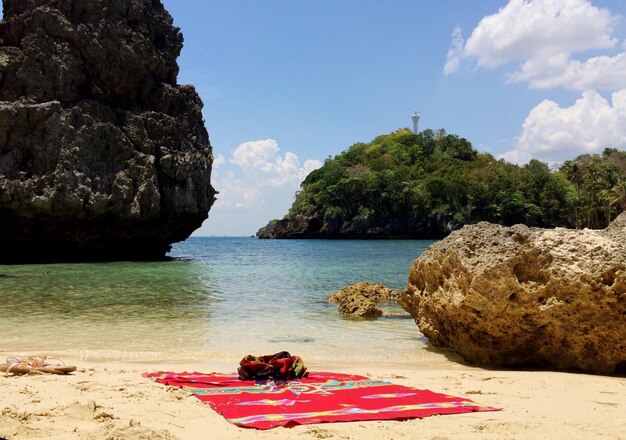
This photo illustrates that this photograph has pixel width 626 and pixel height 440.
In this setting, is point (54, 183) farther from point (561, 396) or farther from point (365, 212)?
point (365, 212)

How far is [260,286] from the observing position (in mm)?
17719

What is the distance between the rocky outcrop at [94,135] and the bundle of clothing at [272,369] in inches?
996

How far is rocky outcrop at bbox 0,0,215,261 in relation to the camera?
2802cm

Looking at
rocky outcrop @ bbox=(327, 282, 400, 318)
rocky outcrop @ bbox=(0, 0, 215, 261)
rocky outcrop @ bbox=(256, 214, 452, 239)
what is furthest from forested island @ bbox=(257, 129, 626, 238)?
rocky outcrop @ bbox=(327, 282, 400, 318)

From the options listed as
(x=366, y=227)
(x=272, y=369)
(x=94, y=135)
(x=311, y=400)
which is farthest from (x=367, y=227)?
(x=311, y=400)

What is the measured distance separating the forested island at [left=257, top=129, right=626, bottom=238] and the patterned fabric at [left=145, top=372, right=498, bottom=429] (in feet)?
220

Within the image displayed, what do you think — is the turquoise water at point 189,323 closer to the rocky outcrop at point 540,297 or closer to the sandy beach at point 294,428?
the rocky outcrop at point 540,297

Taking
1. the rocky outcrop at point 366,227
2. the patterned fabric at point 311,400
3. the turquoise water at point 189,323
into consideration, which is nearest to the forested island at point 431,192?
the rocky outcrop at point 366,227

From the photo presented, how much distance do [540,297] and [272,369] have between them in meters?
3.51

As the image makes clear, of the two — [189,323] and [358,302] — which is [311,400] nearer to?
[189,323]

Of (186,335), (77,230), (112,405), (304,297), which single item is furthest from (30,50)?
(112,405)

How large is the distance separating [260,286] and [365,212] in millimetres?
71850

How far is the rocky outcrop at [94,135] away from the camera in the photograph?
1103 inches

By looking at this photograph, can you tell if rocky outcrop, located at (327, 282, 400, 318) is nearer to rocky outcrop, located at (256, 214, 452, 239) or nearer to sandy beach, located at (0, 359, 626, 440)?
sandy beach, located at (0, 359, 626, 440)
